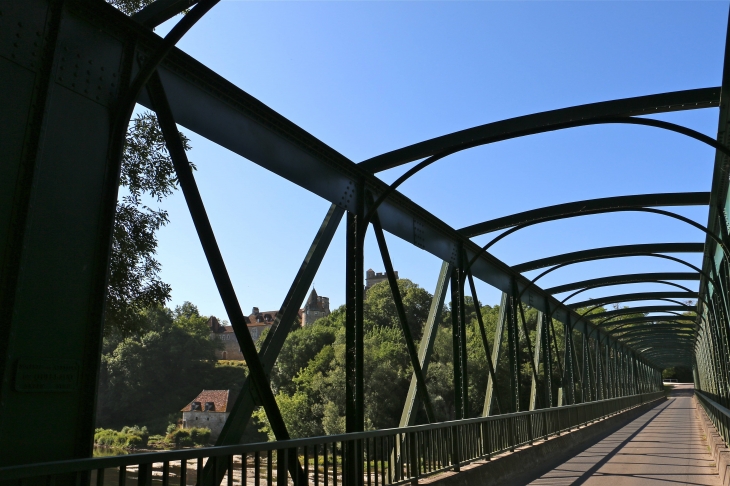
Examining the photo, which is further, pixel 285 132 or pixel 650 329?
pixel 650 329

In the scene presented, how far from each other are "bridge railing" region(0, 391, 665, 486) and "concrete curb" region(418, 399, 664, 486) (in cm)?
17

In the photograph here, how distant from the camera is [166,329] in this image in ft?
149

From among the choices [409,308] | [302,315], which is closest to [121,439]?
[409,308]

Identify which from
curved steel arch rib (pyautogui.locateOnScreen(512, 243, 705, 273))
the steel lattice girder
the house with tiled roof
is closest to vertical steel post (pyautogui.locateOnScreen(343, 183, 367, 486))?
the steel lattice girder

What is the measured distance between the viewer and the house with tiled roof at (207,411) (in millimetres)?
38156

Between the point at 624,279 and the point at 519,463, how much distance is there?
1049cm

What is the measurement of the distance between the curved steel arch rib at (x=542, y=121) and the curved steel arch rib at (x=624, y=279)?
39.4ft

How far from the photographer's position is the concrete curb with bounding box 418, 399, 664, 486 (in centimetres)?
816

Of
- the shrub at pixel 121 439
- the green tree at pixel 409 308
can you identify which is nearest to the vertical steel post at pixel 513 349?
A: the shrub at pixel 121 439

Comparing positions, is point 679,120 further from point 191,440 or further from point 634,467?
point 191,440

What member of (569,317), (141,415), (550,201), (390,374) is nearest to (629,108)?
(550,201)

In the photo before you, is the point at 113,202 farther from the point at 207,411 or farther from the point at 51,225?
the point at 207,411

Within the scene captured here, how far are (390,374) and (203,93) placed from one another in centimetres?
3797

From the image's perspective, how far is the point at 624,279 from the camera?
754 inches
